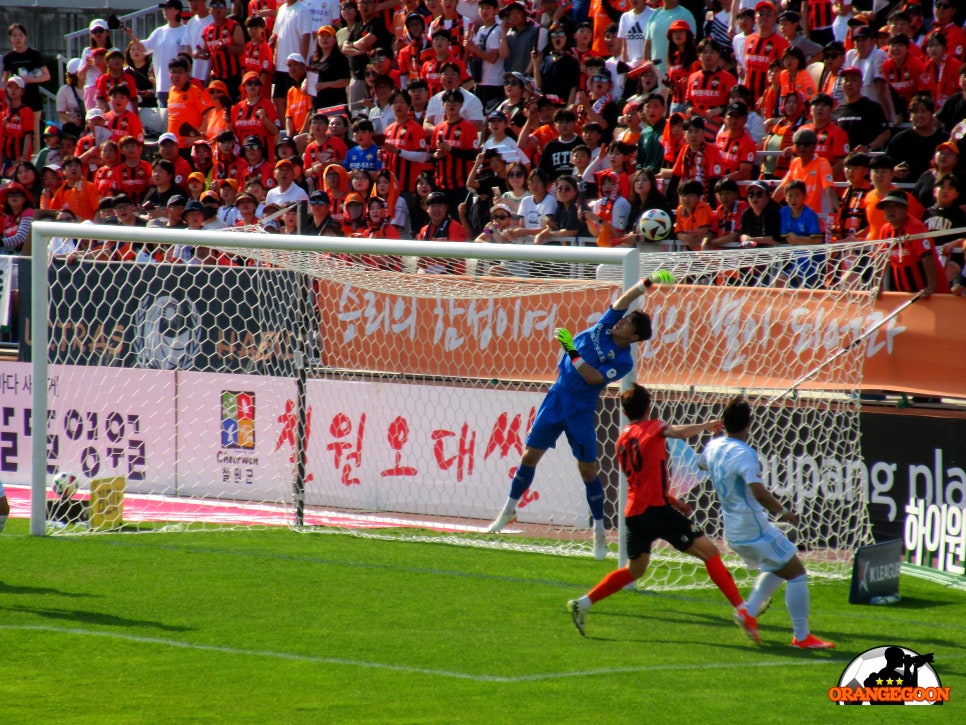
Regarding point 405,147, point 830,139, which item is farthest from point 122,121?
point 830,139

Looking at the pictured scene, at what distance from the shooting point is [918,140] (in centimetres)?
1290

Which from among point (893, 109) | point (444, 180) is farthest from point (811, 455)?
point (444, 180)

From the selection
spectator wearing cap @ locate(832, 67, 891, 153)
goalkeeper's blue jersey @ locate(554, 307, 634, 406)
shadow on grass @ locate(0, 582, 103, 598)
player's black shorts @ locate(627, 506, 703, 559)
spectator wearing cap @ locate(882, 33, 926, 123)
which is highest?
spectator wearing cap @ locate(882, 33, 926, 123)

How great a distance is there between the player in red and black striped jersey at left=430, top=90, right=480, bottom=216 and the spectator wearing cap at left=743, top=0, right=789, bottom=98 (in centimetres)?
330

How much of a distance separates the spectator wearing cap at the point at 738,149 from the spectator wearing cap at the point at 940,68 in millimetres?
1902

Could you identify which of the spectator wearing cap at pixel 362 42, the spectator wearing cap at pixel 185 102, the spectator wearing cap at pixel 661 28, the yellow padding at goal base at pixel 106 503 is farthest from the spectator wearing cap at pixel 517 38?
the yellow padding at goal base at pixel 106 503

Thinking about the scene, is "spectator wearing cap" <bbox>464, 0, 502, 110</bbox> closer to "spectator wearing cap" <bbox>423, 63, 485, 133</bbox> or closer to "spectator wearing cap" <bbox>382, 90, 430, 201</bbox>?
"spectator wearing cap" <bbox>423, 63, 485, 133</bbox>

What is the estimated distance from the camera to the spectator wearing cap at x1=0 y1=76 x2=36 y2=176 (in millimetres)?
20562

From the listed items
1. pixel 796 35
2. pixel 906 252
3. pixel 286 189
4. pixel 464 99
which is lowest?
pixel 906 252

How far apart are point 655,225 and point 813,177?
158cm

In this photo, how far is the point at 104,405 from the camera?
44.6 feet

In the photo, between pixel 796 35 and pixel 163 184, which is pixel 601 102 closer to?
pixel 796 35

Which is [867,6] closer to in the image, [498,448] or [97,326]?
[498,448]

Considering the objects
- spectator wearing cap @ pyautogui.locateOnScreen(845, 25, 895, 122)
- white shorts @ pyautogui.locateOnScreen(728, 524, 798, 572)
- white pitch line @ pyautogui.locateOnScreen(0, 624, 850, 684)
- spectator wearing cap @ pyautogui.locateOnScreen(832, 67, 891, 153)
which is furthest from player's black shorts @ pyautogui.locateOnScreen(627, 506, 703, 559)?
spectator wearing cap @ pyautogui.locateOnScreen(845, 25, 895, 122)
